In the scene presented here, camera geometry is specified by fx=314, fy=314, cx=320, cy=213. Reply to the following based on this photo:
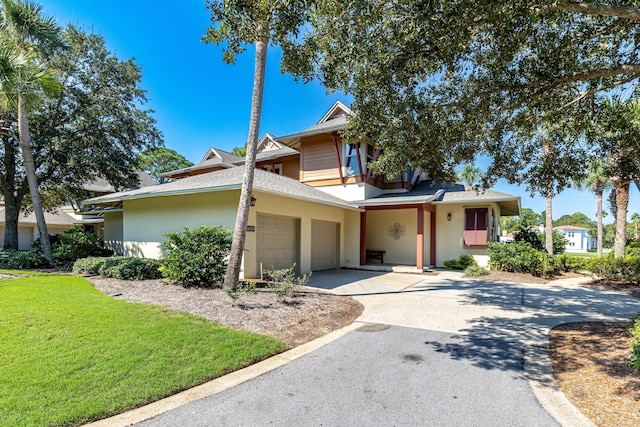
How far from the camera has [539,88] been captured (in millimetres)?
5828

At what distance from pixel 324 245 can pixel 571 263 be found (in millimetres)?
11672

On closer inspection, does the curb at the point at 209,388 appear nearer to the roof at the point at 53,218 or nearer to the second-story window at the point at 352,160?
the second-story window at the point at 352,160

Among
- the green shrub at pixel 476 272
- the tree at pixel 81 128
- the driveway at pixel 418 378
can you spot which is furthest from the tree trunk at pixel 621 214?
the tree at pixel 81 128

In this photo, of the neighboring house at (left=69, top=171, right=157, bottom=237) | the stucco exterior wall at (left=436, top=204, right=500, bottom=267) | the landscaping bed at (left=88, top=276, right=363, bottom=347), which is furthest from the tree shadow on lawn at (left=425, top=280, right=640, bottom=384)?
the neighboring house at (left=69, top=171, right=157, bottom=237)

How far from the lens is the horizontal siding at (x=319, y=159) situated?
15.6m

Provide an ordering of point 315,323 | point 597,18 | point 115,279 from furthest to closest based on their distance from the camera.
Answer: point 115,279, point 315,323, point 597,18

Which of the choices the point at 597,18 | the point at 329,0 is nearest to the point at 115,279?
the point at 329,0

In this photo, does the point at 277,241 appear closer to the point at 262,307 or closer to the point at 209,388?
the point at 262,307

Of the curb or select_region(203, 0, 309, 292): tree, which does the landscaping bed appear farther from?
select_region(203, 0, 309, 292): tree

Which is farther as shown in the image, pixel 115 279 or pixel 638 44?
pixel 115 279

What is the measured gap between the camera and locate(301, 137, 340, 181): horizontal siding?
51.1 feet

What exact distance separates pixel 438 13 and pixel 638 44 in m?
4.43

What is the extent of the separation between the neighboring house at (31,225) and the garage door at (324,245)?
70.1 feet

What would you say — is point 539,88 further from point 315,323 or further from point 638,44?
point 315,323
